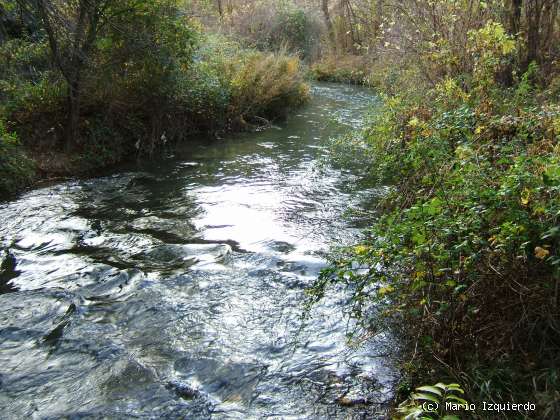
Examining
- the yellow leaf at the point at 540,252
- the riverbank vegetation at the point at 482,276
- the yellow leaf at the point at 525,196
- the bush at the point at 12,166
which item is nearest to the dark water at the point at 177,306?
the bush at the point at 12,166

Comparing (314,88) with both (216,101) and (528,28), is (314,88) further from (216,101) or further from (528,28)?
(528,28)

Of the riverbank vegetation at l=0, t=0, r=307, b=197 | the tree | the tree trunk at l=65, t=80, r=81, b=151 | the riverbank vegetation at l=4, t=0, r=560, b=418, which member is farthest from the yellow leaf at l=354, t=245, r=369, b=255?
the tree trunk at l=65, t=80, r=81, b=151

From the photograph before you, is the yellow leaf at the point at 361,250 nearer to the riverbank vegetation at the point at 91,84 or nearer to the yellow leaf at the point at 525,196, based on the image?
the yellow leaf at the point at 525,196

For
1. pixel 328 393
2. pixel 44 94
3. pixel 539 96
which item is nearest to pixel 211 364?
pixel 328 393

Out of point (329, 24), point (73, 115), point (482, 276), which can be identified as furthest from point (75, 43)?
point (329, 24)

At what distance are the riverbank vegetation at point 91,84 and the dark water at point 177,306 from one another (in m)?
1.11

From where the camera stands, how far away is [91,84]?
Result: 10188 millimetres

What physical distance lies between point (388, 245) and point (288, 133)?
34.5 feet

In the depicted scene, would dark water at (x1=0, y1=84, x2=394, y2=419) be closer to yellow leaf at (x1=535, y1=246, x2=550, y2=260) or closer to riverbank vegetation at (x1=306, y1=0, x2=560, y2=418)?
riverbank vegetation at (x1=306, y1=0, x2=560, y2=418)

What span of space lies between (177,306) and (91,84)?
21.9ft

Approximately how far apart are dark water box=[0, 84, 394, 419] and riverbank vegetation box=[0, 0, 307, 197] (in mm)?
1106

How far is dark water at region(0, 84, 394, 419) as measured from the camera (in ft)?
12.8

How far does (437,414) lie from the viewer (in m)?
2.95

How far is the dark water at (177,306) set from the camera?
391 cm
